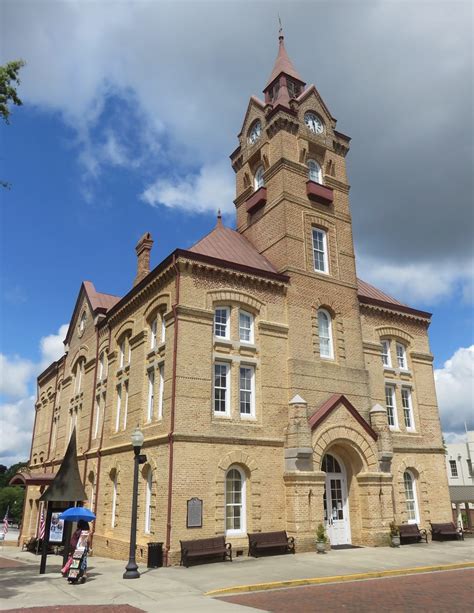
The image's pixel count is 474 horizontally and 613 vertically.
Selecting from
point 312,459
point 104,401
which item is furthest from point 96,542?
point 312,459

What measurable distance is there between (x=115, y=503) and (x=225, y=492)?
6800mm

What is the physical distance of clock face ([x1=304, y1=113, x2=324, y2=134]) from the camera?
26828mm

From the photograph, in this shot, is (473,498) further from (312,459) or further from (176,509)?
(176,509)

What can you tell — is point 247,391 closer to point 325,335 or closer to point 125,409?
point 325,335

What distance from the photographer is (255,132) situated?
28.2 metres

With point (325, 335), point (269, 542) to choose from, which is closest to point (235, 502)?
point (269, 542)

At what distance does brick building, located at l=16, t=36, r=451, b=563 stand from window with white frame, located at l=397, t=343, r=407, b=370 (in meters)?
0.07

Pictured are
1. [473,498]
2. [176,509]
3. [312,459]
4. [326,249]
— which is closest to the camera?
[176,509]

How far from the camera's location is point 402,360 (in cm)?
2628

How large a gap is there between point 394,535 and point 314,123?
20448 millimetres

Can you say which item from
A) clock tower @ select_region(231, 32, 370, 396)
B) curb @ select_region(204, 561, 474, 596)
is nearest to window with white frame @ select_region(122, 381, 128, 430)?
clock tower @ select_region(231, 32, 370, 396)

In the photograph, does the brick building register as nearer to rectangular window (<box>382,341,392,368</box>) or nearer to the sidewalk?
rectangular window (<box>382,341,392,368</box>)

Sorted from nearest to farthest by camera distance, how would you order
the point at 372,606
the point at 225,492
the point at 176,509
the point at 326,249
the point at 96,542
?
1. the point at 372,606
2. the point at 176,509
3. the point at 225,492
4. the point at 96,542
5. the point at 326,249

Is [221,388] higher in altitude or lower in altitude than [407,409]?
lower
